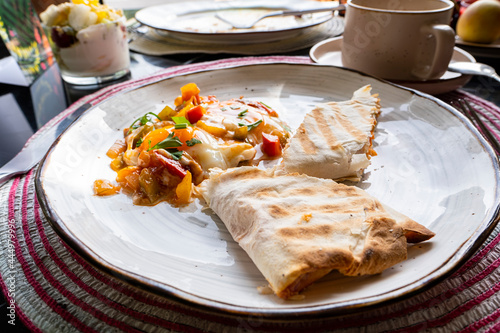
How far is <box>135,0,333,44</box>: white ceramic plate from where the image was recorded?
3.63 m

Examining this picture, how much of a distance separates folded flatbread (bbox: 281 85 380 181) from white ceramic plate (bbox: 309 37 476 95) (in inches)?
18.9

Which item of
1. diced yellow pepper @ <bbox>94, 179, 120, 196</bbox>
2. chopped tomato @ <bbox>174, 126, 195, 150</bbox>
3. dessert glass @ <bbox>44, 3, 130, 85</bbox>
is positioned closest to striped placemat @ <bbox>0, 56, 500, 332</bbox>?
diced yellow pepper @ <bbox>94, 179, 120, 196</bbox>

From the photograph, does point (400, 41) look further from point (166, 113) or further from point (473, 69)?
point (166, 113)

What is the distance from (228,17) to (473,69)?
2589 mm

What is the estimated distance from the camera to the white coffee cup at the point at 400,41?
2.51 m

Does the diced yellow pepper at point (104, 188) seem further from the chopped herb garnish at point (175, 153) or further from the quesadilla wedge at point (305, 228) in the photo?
the quesadilla wedge at point (305, 228)

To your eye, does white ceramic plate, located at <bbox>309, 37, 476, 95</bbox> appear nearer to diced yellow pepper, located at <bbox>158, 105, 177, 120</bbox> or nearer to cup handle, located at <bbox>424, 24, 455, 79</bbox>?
cup handle, located at <bbox>424, 24, 455, 79</bbox>

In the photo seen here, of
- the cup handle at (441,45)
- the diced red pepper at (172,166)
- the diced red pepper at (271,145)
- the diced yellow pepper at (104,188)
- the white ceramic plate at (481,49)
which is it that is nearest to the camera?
the diced yellow pepper at (104,188)

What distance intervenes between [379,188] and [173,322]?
1.06 m

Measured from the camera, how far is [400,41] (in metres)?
2.59

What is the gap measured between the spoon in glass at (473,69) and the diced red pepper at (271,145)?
135cm

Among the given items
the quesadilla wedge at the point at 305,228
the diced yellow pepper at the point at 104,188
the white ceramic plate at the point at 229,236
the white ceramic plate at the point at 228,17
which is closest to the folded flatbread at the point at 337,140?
the white ceramic plate at the point at 229,236

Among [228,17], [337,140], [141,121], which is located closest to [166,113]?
[141,121]

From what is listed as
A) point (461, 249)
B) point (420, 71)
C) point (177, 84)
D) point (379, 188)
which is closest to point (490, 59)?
point (420, 71)
